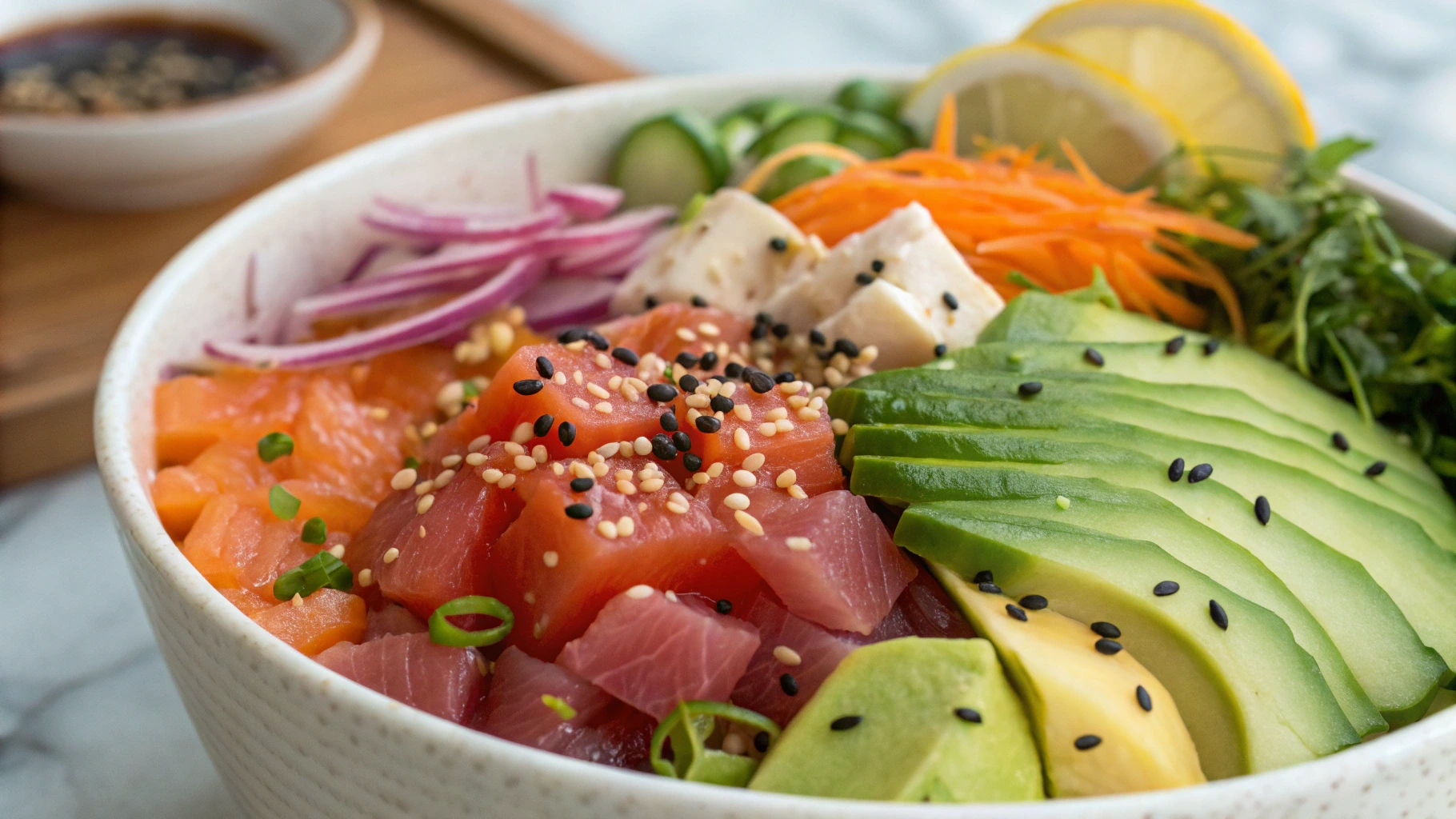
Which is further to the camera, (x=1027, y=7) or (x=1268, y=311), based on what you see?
(x=1027, y=7)

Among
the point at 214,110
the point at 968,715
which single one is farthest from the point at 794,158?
the point at 968,715

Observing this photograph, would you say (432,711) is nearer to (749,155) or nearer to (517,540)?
(517,540)

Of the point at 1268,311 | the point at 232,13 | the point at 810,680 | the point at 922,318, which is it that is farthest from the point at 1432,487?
the point at 232,13

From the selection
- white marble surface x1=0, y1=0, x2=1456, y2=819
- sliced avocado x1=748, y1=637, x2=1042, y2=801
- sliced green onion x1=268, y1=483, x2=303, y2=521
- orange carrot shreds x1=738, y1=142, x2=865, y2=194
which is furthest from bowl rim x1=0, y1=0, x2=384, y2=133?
sliced avocado x1=748, y1=637, x2=1042, y2=801

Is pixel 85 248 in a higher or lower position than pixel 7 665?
higher

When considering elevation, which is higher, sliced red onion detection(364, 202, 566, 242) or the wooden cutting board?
sliced red onion detection(364, 202, 566, 242)

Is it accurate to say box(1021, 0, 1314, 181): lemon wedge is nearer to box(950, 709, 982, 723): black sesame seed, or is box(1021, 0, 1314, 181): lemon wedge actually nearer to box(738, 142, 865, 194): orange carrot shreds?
box(738, 142, 865, 194): orange carrot shreds
